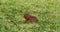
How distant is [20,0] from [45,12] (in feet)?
3.83

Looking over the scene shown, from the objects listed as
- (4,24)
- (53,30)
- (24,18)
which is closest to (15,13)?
(24,18)

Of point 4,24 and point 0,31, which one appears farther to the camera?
point 4,24

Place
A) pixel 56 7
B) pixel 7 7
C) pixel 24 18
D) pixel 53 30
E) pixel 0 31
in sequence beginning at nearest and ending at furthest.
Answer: pixel 0 31 → pixel 53 30 → pixel 24 18 → pixel 7 7 → pixel 56 7

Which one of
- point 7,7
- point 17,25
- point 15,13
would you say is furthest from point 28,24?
point 7,7

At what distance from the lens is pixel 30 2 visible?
339 inches

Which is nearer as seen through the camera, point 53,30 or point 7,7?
point 53,30

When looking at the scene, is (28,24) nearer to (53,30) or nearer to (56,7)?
(53,30)

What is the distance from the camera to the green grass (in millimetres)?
6559

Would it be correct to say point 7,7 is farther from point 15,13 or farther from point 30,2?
point 30,2

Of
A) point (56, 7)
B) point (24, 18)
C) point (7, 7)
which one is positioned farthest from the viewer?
point (56, 7)

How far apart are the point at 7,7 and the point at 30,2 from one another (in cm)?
103

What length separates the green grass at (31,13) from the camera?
6.56m

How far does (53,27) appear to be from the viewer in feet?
22.2

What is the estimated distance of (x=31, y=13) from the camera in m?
7.70
